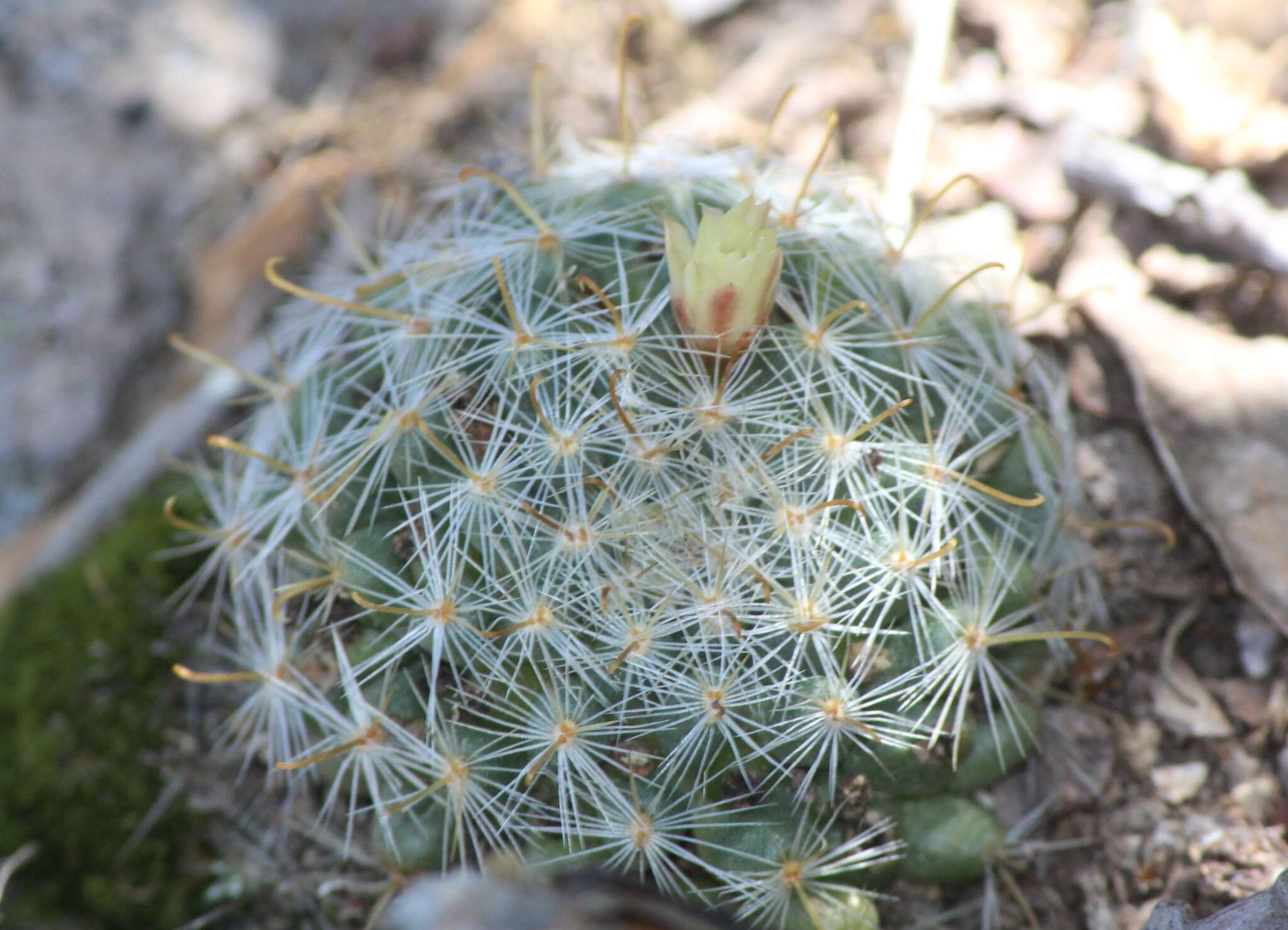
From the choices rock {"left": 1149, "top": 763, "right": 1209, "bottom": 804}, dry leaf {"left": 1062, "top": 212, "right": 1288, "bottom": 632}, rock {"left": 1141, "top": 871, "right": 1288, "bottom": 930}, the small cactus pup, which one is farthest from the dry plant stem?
rock {"left": 1141, "top": 871, "right": 1288, "bottom": 930}

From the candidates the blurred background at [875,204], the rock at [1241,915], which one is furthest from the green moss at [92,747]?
the rock at [1241,915]

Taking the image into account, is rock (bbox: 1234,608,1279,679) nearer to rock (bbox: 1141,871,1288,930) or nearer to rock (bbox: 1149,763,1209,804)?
rock (bbox: 1149,763,1209,804)

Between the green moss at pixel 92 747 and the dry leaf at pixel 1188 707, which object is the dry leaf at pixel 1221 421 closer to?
the dry leaf at pixel 1188 707

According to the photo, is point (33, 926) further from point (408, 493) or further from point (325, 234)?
point (325, 234)

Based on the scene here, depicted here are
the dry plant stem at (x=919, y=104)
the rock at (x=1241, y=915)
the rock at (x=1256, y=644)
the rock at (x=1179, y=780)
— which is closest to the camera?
the rock at (x=1241, y=915)

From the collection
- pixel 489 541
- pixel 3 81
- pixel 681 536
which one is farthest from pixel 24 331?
pixel 681 536

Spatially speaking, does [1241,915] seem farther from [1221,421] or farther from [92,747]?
[92,747]
